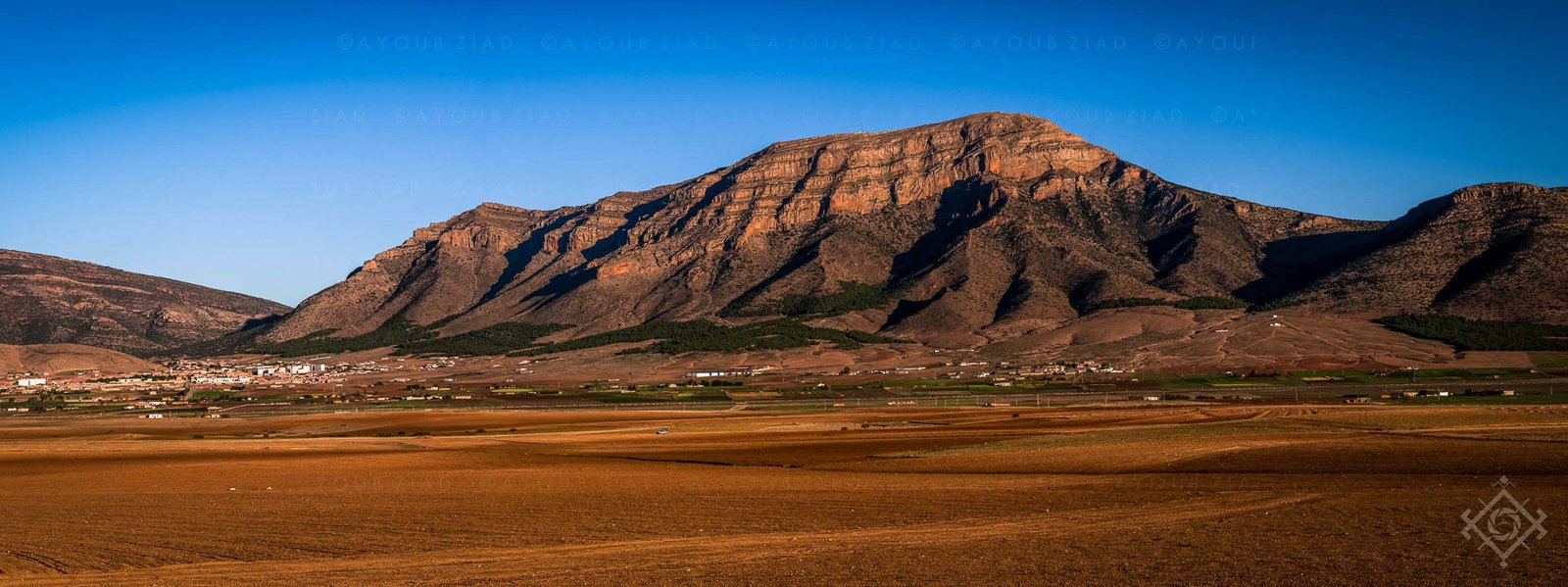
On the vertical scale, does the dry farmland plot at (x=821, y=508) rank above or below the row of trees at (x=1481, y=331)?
below

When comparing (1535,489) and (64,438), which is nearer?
(1535,489)

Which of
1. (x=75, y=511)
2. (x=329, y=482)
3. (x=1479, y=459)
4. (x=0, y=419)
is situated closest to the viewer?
(x=75, y=511)

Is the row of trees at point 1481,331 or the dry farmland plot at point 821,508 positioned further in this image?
the row of trees at point 1481,331

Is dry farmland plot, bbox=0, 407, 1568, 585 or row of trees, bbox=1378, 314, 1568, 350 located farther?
row of trees, bbox=1378, 314, 1568, 350

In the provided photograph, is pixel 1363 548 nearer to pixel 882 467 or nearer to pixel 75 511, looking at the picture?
pixel 882 467

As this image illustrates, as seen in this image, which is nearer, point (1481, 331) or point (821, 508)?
point (821, 508)

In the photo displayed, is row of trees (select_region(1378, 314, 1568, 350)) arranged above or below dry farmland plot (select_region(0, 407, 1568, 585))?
above

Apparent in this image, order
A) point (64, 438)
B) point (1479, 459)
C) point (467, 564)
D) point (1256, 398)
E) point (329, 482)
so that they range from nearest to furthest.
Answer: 1. point (467, 564)
2. point (1479, 459)
3. point (329, 482)
4. point (64, 438)
5. point (1256, 398)

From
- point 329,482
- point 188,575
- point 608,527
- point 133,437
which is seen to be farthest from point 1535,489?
point 133,437
